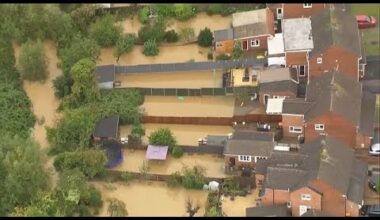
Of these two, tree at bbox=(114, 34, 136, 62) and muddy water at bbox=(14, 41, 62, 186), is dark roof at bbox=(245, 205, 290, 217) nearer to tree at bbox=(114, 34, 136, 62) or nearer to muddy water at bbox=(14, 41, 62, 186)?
muddy water at bbox=(14, 41, 62, 186)

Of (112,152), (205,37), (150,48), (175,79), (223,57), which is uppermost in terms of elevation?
(205,37)

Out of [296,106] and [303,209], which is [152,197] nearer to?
[303,209]

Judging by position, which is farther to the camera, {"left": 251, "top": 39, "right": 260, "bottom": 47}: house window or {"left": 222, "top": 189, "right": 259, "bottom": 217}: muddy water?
{"left": 251, "top": 39, "right": 260, "bottom": 47}: house window

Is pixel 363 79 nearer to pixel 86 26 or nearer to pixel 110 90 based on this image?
pixel 110 90

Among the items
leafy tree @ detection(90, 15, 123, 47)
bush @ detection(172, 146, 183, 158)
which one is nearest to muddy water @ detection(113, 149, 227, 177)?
bush @ detection(172, 146, 183, 158)

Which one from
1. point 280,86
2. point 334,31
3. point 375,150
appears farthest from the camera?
point 334,31

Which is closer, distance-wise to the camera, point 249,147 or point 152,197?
point 249,147

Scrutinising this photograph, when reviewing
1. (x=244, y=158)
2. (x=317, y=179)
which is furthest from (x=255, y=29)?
(x=317, y=179)
